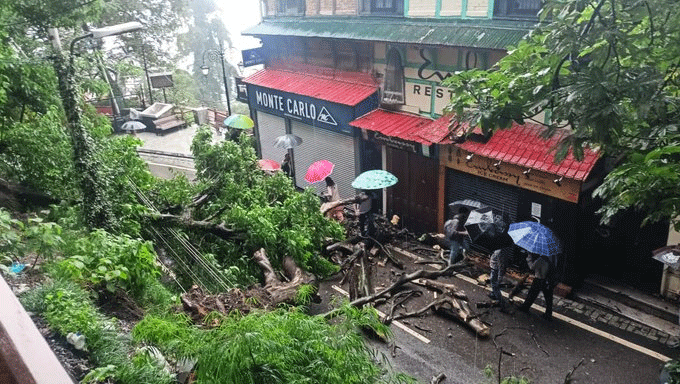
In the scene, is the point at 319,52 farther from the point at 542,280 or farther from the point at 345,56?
the point at 542,280

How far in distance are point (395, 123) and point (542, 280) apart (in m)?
6.41

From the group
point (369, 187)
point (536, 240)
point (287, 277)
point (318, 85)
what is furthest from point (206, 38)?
point (536, 240)

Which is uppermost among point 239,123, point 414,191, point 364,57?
point 364,57

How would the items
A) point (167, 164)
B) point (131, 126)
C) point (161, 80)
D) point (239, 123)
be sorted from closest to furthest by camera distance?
1. point (239, 123)
2. point (167, 164)
3. point (131, 126)
4. point (161, 80)

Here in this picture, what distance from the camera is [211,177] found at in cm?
1248

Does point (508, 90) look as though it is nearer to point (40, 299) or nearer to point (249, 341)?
point (249, 341)

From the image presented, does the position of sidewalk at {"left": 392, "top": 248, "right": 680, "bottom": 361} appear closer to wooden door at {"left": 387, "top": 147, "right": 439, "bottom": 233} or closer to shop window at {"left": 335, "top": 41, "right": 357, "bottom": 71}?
wooden door at {"left": 387, "top": 147, "right": 439, "bottom": 233}

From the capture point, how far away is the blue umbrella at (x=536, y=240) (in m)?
9.28

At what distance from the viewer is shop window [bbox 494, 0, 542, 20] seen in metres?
11.2

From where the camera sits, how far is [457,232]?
11.2m

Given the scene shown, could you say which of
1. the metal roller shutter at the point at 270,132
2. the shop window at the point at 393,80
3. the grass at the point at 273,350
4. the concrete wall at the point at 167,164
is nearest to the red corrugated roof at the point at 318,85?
the shop window at the point at 393,80

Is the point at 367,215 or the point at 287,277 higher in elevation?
the point at 287,277

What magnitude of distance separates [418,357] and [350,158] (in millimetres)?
8674

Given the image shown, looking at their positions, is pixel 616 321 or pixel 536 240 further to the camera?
pixel 616 321
